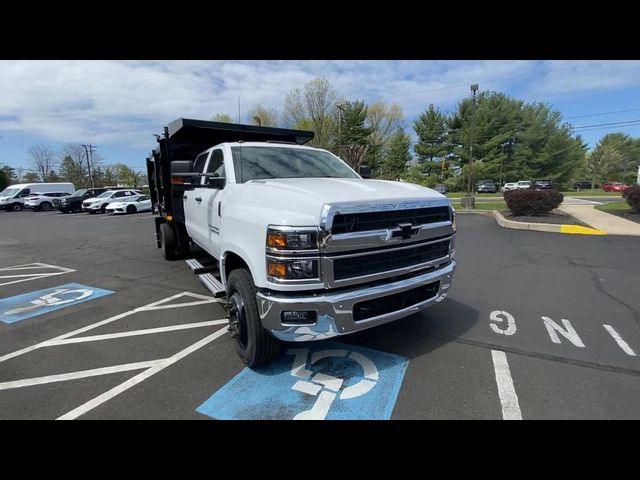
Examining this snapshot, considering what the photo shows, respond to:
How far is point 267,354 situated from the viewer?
300 centimetres

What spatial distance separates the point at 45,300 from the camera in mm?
5250

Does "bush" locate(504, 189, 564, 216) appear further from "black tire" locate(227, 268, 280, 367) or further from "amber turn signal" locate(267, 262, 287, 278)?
"amber turn signal" locate(267, 262, 287, 278)

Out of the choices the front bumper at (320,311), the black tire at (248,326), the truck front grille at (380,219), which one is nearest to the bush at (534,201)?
the truck front grille at (380,219)

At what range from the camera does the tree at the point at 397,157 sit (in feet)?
146

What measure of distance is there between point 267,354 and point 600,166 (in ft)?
292

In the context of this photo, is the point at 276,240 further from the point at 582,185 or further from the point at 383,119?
the point at 582,185

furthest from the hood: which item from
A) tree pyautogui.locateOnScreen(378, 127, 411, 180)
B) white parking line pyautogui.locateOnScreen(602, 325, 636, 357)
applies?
tree pyautogui.locateOnScreen(378, 127, 411, 180)

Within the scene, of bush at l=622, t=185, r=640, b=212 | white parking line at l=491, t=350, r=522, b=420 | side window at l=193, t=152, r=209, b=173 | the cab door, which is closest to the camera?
white parking line at l=491, t=350, r=522, b=420

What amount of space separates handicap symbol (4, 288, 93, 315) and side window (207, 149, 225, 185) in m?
3.07

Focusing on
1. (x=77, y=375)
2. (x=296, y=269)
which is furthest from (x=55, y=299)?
(x=296, y=269)

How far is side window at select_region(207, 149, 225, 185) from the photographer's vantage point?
3.88 metres

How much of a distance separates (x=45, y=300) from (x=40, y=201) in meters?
33.5

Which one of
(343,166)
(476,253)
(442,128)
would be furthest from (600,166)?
(343,166)
